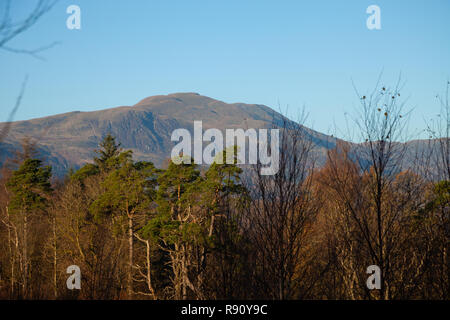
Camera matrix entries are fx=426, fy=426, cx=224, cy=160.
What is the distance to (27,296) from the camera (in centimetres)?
695

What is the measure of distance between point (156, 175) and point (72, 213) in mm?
6090

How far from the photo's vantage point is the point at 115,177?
95.5 ft

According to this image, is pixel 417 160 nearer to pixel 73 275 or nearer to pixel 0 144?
pixel 0 144

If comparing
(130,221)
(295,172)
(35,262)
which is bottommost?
(35,262)

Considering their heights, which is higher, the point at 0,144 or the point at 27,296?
the point at 0,144

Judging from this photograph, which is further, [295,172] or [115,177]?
[115,177]
